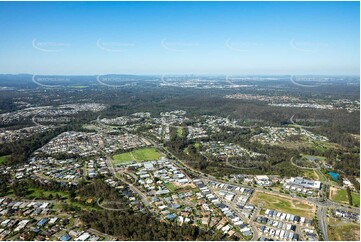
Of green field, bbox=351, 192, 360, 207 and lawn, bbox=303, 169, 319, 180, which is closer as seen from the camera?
green field, bbox=351, 192, 360, 207

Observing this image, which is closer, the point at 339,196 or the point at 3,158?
the point at 339,196

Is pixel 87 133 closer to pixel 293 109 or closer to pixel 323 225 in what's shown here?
pixel 323 225

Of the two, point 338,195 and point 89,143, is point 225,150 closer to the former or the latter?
point 338,195

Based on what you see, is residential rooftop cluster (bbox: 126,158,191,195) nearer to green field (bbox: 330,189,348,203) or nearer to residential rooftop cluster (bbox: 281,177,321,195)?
residential rooftop cluster (bbox: 281,177,321,195)

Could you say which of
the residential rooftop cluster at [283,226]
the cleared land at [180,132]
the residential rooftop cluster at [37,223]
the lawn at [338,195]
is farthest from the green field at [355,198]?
the cleared land at [180,132]

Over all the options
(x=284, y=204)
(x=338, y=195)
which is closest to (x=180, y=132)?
(x=284, y=204)

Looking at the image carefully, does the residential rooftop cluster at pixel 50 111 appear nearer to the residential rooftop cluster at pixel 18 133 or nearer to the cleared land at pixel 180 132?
the residential rooftop cluster at pixel 18 133

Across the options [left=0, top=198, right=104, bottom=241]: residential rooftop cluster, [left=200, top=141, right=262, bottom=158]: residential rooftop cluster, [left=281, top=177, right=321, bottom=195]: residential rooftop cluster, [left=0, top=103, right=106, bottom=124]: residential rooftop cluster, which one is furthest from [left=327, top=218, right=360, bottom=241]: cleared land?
[left=0, top=103, right=106, bottom=124]: residential rooftop cluster
